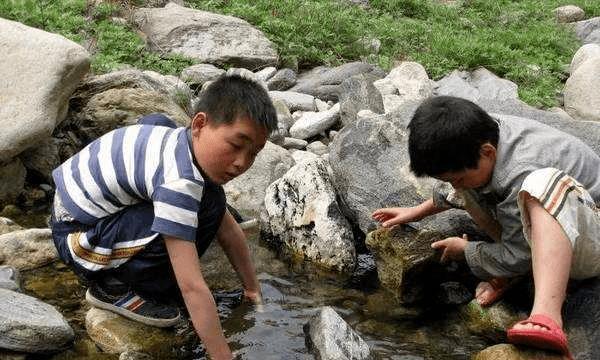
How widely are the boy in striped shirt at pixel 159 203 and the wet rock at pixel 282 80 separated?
444 cm

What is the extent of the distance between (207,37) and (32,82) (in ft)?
12.1

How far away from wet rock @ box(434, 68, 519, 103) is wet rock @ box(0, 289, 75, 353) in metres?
5.34

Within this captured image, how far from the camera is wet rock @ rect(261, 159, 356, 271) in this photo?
15.4ft

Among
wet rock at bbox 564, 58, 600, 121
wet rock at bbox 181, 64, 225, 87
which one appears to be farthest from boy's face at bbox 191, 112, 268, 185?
wet rock at bbox 564, 58, 600, 121

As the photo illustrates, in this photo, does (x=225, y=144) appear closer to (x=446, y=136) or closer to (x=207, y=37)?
(x=446, y=136)

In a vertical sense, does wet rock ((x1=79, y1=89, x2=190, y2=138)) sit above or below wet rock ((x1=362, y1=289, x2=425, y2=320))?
above

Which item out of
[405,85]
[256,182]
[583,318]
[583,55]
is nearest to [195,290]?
[583,318]

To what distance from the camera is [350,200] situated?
15.9ft

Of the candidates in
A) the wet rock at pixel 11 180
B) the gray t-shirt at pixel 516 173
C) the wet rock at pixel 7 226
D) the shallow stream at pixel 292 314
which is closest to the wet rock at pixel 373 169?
the shallow stream at pixel 292 314

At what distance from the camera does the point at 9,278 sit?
392 cm

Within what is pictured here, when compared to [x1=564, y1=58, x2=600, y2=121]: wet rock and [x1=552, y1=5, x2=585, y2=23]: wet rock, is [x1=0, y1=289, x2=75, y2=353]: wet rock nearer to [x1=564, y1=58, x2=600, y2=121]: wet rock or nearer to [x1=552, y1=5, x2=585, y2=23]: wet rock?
[x1=564, y1=58, x2=600, y2=121]: wet rock

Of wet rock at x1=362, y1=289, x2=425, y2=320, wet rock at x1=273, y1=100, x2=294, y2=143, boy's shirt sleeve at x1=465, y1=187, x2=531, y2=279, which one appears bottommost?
wet rock at x1=273, y1=100, x2=294, y2=143

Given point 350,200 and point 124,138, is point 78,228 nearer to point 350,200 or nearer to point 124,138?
point 124,138

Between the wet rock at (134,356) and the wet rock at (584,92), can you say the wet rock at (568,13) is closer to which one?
the wet rock at (584,92)
